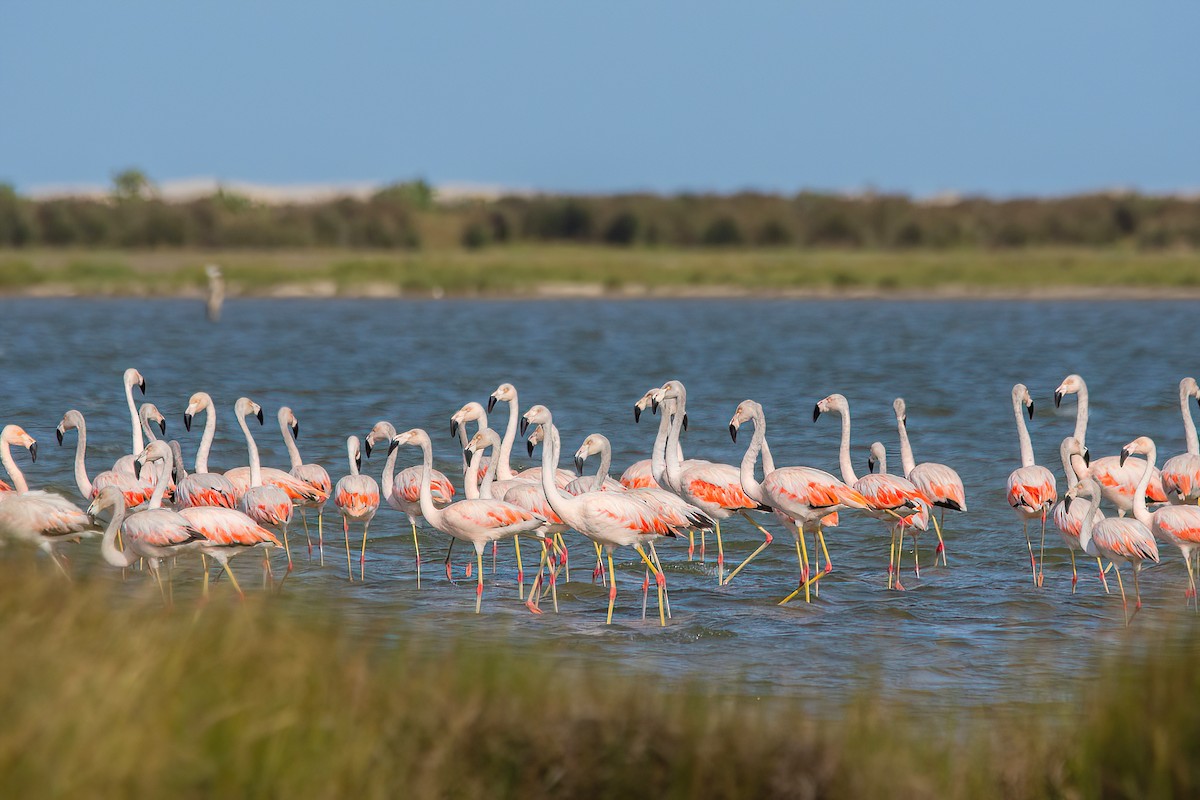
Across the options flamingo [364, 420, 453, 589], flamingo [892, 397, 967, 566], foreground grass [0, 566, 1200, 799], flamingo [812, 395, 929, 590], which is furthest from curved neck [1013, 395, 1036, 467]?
foreground grass [0, 566, 1200, 799]

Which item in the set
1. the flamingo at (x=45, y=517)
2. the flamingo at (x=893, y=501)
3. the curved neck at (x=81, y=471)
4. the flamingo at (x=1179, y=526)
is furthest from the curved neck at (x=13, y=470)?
the flamingo at (x=1179, y=526)

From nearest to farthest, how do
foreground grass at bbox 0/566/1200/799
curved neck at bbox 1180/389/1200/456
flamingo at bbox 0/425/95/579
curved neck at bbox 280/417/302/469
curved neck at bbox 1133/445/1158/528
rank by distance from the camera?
1. foreground grass at bbox 0/566/1200/799
2. flamingo at bbox 0/425/95/579
3. curved neck at bbox 1133/445/1158/528
4. curved neck at bbox 1180/389/1200/456
5. curved neck at bbox 280/417/302/469

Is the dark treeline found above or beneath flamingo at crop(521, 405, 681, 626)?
above

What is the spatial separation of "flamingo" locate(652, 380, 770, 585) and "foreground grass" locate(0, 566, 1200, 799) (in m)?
5.97

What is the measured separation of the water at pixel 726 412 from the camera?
30.7 feet

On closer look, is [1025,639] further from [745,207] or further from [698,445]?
[745,207]

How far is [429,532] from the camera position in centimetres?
1331

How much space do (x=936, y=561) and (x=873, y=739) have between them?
23.8ft

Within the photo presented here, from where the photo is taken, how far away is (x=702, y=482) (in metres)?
11.6

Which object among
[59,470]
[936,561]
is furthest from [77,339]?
[936,561]

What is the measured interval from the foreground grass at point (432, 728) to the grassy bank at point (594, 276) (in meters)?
41.8

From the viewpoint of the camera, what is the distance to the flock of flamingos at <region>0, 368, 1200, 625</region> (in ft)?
32.1

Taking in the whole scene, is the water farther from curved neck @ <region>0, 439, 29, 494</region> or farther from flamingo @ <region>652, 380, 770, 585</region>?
curved neck @ <region>0, 439, 29, 494</region>

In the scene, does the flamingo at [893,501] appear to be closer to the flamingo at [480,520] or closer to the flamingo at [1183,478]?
the flamingo at [1183,478]
